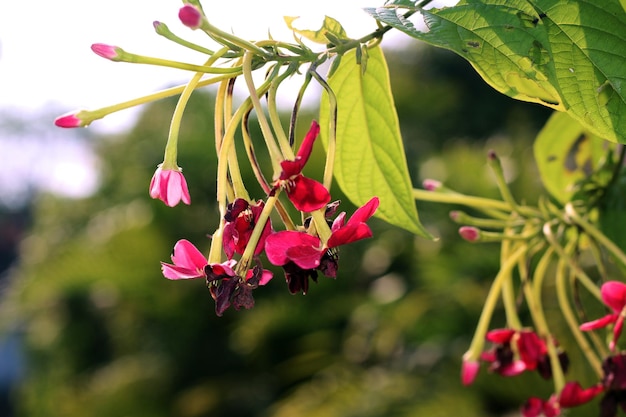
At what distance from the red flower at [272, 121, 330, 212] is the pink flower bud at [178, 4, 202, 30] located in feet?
0.18

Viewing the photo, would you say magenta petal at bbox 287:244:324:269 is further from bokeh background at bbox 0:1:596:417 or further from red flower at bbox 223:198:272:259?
bokeh background at bbox 0:1:596:417

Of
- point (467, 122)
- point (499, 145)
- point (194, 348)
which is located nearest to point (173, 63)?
point (499, 145)

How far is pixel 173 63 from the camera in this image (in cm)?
26

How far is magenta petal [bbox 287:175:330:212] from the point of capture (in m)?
0.25

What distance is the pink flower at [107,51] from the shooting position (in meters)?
0.26

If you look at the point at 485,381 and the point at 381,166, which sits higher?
the point at 381,166

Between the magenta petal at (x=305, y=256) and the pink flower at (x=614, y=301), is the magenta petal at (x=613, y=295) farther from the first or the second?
the magenta petal at (x=305, y=256)

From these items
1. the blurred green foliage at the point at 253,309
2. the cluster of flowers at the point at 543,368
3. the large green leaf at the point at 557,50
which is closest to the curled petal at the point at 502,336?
the cluster of flowers at the point at 543,368

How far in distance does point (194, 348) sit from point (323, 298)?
59cm

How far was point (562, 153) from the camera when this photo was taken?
0.57 metres

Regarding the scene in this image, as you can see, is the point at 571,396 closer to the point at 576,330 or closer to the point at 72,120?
the point at 576,330

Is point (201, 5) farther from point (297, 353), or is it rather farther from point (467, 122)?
point (467, 122)

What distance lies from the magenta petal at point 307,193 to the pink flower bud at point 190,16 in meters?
0.06

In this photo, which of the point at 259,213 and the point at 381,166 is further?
the point at 381,166
